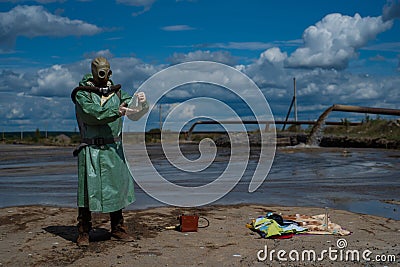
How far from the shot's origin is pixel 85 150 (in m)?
7.07

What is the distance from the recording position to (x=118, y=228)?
293 inches

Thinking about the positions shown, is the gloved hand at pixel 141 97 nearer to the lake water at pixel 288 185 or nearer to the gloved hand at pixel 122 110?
the gloved hand at pixel 122 110

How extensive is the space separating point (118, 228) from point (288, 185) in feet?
22.4

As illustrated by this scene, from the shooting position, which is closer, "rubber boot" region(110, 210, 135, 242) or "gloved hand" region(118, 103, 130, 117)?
"gloved hand" region(118, 103, 130, 117)

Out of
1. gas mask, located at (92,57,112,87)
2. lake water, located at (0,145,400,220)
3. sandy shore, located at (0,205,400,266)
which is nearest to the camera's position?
sandy shore, located at (0,205,400,266)

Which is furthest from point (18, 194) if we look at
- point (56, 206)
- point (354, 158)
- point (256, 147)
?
point (256, 147)

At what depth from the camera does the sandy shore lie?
6.31m

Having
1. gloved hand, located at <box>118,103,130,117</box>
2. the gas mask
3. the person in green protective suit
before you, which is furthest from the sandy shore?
the gas mask

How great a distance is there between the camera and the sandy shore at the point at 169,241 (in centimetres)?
631

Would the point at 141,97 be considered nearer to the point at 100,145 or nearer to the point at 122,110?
the point at 122,110

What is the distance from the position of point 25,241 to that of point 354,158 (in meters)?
16.7

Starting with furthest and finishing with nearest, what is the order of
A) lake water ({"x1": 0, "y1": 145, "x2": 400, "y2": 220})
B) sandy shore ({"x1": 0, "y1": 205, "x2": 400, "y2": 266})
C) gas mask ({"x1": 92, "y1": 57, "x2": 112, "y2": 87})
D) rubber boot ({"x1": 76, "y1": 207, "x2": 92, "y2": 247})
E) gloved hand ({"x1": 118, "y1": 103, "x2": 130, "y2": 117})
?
1. lake water ({"x1": 0, "y1": 145, "x2": 400, "y2": 220})
2. rubber boot ({"x1": 76, "y1": 207, "x2": 92, "y2": 247})
3. gas mask ({"x1": 92, "y1": 57, "x2": 112, "y2": 87})
4. gloved hand ({"x1": 118, "y1": 103, "x2": 130, "y2": 117})
5. sandy shore ({"x1": 0, "y1": 205, "x2": 400, "y2": 266})

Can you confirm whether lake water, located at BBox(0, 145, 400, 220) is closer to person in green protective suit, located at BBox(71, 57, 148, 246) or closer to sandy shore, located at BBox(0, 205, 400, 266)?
sandy shore, located at BBox(0, 205, 400, 266)

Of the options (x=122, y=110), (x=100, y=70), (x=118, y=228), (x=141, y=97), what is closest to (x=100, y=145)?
(x=122, y=110)
